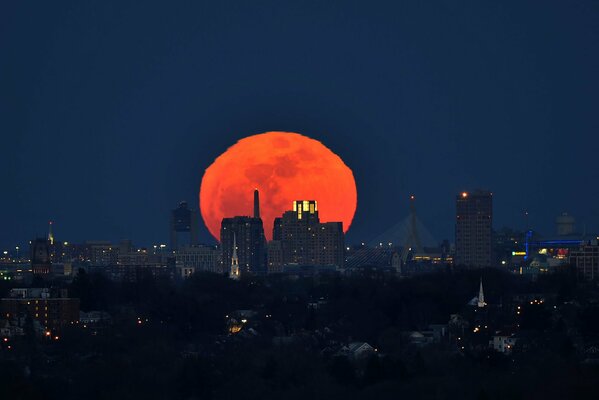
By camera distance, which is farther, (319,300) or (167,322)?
(319,300)

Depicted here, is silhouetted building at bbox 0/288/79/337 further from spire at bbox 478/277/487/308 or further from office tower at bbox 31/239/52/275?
office tower at bbox 31/239/52/275

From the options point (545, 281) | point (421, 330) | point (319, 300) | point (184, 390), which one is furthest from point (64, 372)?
point (545, 281)

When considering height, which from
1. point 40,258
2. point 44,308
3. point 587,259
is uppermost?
point 40,258

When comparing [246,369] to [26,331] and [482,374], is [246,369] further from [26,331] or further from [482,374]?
[26,331]

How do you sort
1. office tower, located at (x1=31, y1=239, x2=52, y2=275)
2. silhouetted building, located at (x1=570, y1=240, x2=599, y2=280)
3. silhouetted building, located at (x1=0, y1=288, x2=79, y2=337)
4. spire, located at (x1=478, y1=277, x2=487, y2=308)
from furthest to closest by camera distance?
office tower, located at (x1=31, y1=239, x2=52, y2=275) < silhouetted building, located at (x1=570, y1=240, x2=599, y2=280) < spire, located at (x1=478, y1=277, x2=487, y2=308) < silhouetted building, located at (x1=0, y1=288, x2=79, y2=337)

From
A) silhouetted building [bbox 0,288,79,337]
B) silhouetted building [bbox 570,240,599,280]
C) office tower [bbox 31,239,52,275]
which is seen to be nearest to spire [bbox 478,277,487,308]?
silhouetted building [bbox 0,288,79,337]

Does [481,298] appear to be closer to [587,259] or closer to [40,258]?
[587,259]

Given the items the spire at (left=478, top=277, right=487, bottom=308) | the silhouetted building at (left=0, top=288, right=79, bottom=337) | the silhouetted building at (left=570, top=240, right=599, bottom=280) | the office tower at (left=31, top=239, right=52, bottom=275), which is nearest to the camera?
the silhouetted building at (left=0, top=288, right=79, bottom=337)

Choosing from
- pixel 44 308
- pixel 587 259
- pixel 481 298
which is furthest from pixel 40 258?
pixel 44 308
